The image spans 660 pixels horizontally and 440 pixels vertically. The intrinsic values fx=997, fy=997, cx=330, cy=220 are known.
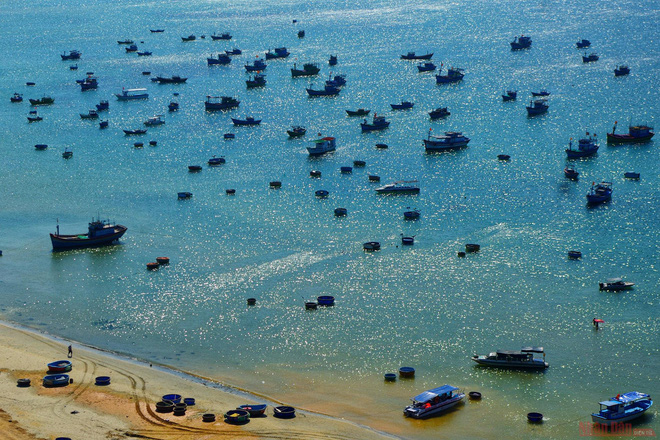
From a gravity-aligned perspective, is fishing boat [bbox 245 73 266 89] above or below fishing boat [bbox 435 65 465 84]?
above

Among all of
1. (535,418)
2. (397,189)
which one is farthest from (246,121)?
(535,418)

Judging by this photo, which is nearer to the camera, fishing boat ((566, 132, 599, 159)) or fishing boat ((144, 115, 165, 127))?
fishing boat ((566, 132, 599, 159))

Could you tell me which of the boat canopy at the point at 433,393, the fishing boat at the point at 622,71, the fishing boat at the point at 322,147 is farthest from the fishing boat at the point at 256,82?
the boat canopy at the point at 433,393

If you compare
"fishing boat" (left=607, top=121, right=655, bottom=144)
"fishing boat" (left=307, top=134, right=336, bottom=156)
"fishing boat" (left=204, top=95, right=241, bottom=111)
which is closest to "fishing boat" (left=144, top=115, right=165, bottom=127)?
"fishing boat" (left=204, top=95, right=241, bottom=111)

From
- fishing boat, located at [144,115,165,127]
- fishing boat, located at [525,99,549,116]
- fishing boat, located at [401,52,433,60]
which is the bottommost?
fishing boat, located at [525,99,549,116]

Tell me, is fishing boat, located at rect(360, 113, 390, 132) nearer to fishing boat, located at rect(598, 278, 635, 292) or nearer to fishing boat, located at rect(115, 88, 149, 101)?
fishing boat, located at rect(115, 88, 149, 101)

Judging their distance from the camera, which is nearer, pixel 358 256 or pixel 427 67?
pixel 358 256

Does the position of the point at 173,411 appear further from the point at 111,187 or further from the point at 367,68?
the point at 367,68

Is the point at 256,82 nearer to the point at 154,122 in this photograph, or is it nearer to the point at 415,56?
the point at 154,122
